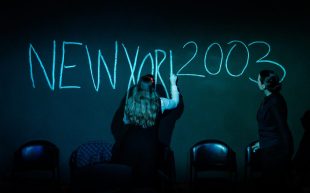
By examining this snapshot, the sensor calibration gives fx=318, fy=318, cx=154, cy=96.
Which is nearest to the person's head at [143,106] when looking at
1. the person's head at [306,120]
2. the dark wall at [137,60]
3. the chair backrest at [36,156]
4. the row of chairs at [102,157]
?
the row of chairs at [102,157]

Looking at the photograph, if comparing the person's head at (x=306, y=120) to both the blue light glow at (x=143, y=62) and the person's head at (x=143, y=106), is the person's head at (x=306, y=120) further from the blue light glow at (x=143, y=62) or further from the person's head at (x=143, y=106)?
the person's head at (x=143, y=106)

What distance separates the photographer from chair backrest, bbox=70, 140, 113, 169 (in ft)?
12.2

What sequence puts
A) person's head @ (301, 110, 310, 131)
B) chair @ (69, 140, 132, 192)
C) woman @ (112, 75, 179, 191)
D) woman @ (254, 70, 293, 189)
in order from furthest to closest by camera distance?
person's head @ (301, 110, 310, 131), woman @ (254, 70, 293, 189), woman @ (112, 75, 179, 191), chair @ (69, 140, 132, 192)

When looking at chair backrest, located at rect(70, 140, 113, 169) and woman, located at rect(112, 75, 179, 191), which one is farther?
chair backrest, located at rect(70, 140, 113, 169)

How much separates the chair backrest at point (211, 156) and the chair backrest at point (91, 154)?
40.8 inches

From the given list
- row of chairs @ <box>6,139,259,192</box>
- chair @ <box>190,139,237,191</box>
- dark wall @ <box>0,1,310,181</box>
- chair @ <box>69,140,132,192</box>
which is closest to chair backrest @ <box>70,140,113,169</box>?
row of chairs @ <box>6,139,259,192</box>

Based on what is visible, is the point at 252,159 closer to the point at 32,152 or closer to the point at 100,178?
the point at 100,178

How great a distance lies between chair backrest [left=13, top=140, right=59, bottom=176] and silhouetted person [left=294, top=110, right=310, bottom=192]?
307cm

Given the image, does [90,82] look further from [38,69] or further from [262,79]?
[262,79]

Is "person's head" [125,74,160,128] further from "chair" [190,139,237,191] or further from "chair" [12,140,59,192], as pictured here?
"chair" [12,140,59,192]

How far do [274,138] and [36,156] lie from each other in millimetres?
2678

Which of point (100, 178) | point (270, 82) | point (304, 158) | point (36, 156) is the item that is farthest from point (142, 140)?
point (304, 158)

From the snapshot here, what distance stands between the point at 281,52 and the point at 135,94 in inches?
85.5

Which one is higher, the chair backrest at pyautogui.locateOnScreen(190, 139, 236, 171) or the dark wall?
the dark wall
